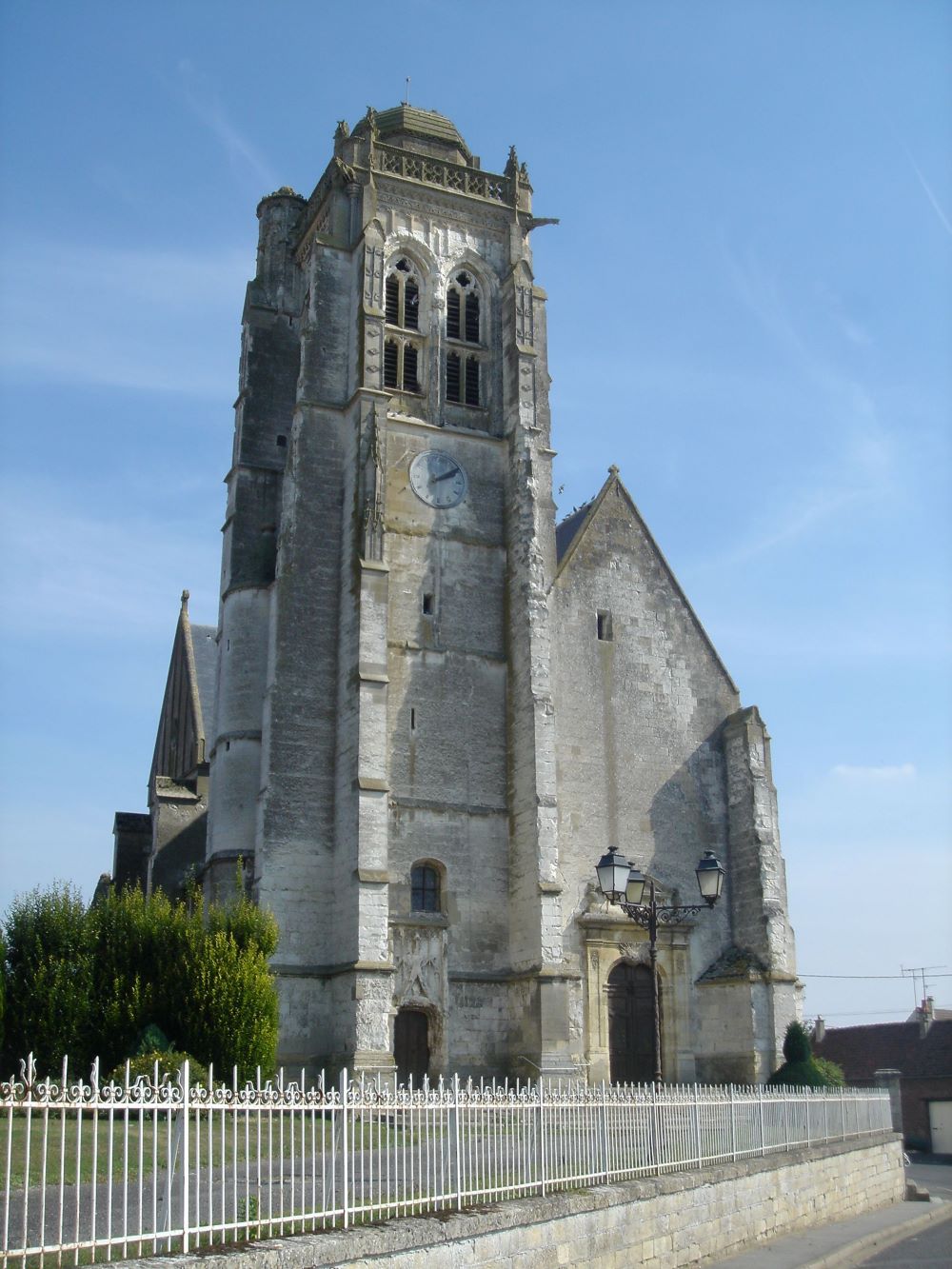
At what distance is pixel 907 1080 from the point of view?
41.5 m

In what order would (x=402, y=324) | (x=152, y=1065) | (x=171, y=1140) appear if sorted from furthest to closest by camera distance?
1. (x=402, y=324)
2. (x=152, y=1065)
3. (x=171, y=1140)

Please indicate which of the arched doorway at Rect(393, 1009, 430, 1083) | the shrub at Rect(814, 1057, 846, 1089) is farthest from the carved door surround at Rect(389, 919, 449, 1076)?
the shrub at Rect(814, 1057, 846, 1089)

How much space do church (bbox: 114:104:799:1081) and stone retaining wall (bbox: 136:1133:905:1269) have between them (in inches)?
302

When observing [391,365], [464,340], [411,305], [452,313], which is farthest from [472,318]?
[391,365]

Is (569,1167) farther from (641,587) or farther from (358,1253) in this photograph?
(641,587)

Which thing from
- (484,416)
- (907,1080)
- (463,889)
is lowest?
(907,1080)

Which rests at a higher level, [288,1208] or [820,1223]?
[288,1208]

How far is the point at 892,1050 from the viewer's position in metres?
43.5

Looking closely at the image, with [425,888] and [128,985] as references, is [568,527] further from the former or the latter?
[128,985]

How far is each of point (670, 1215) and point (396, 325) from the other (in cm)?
2181

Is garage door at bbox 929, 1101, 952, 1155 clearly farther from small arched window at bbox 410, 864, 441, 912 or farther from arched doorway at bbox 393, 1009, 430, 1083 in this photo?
small arched window at bbox 410, 864, 441, 912

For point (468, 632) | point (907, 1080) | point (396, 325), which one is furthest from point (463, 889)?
point (907, 1080)

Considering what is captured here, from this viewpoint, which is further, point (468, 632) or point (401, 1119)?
point (468, 632)

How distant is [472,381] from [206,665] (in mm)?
14286
